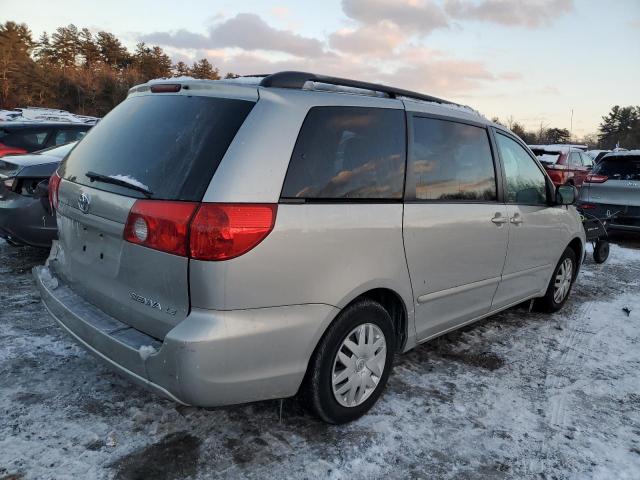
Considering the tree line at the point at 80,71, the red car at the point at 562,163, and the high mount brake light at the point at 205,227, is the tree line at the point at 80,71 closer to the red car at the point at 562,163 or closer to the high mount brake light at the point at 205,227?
the red car at the point at 562,163

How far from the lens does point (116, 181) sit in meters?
2.39

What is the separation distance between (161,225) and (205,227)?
8.8 inches

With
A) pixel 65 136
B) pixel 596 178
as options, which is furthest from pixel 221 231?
pixel 596 178

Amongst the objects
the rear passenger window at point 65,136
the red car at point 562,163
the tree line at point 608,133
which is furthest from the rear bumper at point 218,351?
the tree line at point 608,133

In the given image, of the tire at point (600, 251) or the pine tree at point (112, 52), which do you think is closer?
the tire at point (600, 251)

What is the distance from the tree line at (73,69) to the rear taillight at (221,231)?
176ft

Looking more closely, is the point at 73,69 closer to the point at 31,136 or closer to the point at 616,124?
the point at 31,136

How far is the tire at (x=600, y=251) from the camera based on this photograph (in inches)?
285

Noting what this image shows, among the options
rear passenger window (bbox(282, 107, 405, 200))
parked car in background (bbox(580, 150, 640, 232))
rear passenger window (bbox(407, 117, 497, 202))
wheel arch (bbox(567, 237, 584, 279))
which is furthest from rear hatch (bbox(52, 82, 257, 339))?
parked car in background (bbox(580, 150, 640, 232))

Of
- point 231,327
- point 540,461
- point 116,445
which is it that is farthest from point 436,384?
point 116,445

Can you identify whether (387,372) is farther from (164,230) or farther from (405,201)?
(164,230)

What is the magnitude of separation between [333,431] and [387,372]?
0.47 metres

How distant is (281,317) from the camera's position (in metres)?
2.24

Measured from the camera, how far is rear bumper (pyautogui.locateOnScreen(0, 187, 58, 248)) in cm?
481
